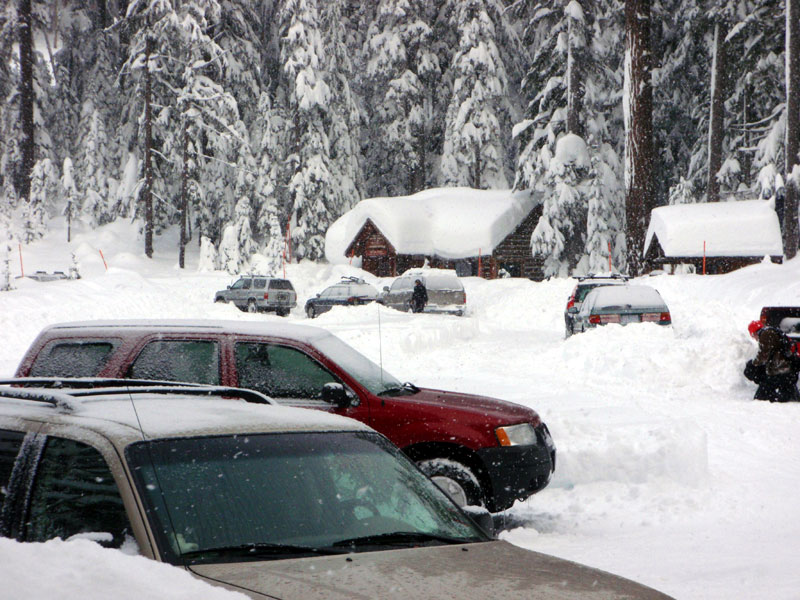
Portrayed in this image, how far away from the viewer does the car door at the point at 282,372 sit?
268 inches

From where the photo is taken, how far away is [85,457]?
2994mm

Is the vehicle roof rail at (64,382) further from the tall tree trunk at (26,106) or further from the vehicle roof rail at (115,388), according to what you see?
the tall tree trunk at (26,106)

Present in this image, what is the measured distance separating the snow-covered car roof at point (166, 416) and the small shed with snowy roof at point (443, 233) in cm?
4306

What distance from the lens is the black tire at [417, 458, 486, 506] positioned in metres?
6.57

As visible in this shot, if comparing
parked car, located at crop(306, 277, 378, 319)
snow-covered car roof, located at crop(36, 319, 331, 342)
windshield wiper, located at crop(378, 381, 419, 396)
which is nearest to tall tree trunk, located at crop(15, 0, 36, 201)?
parked car, located at crop(306, 277, 378, 319)

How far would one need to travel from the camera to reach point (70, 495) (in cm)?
299

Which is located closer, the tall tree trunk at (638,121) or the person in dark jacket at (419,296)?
the tall tree trunk at (638,121)

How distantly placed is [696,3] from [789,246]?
69.6 feet

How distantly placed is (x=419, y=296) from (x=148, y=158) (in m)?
26.6

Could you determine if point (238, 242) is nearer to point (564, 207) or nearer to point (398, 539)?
point (564, 207)

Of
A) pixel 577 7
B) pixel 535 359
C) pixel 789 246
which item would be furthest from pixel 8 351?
pixel 577 7

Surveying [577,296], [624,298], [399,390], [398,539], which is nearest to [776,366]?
[624,298]

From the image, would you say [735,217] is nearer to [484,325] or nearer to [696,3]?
[484,325]

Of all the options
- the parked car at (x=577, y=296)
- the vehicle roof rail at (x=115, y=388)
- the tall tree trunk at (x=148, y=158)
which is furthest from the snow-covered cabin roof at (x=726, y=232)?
the vehicle roof rail at (x=115, y=388)
